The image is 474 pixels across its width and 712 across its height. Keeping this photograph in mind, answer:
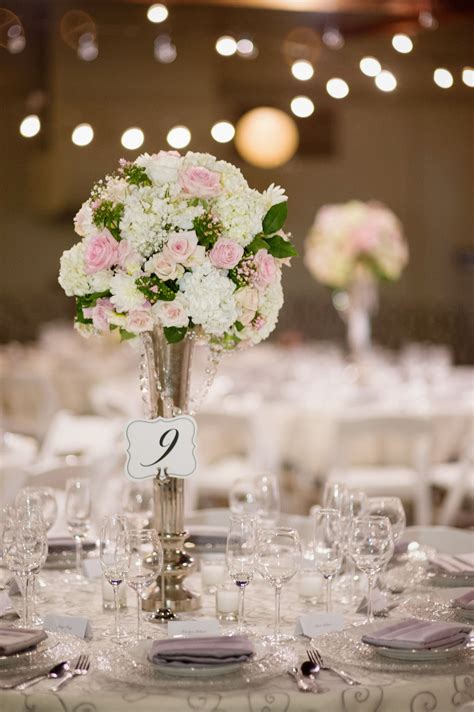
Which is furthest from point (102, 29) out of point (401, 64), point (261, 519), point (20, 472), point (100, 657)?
point (100, 657)

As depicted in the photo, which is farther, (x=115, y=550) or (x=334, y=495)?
(x=334, y=495)

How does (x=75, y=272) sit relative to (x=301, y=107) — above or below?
below

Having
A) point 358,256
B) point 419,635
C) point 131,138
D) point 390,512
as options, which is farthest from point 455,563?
point 358,256

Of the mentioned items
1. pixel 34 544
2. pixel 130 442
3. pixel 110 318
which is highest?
pixel 110 318

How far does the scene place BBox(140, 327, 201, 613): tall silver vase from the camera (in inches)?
105

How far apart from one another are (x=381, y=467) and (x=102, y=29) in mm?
7469

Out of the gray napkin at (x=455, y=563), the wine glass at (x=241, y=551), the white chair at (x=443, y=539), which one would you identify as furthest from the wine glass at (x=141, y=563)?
the white chair at (x=443, y=539)

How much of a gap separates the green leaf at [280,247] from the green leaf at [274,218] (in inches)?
1.4

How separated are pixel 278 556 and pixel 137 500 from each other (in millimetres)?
750

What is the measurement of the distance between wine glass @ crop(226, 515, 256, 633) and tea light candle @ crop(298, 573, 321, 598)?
320 mm

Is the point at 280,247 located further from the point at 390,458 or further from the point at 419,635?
the point at 390,458

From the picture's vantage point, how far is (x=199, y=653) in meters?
2.13

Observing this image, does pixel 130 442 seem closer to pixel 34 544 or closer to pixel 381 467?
pixel 34 544

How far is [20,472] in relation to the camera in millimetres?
4262
